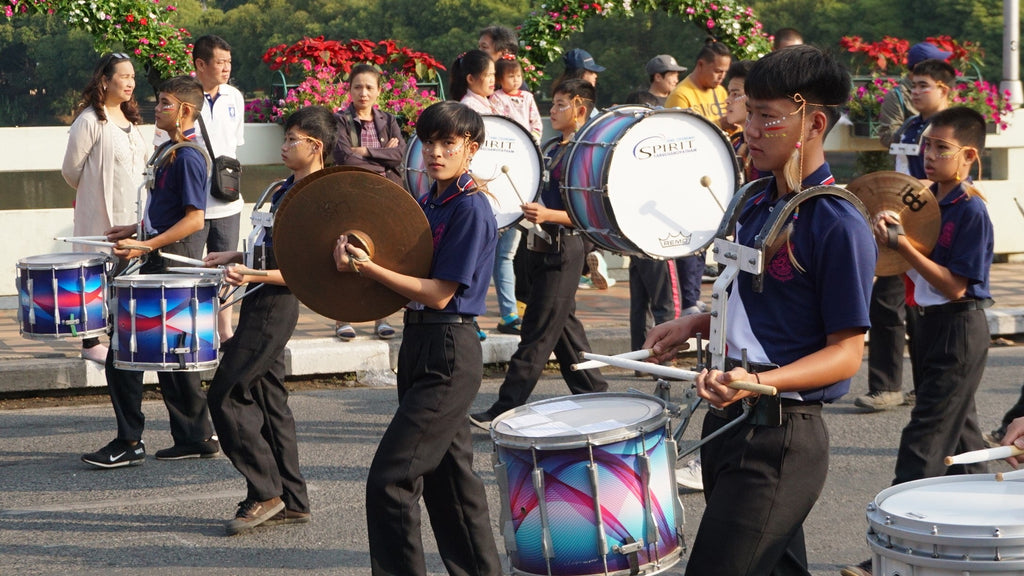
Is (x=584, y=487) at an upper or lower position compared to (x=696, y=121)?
lower

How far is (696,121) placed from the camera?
6449 mm

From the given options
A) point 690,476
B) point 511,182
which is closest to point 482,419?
point 511,182

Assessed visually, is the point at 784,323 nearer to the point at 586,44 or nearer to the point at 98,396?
the point at 98,396

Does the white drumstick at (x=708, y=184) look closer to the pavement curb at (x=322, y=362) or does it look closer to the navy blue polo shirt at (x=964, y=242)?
the navy blue polo shirt at (x=964, y=242)

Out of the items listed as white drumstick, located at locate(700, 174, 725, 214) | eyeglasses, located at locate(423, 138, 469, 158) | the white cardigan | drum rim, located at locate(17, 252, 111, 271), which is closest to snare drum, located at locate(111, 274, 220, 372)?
drum rim, located at locate(17, 252, 111, 271)

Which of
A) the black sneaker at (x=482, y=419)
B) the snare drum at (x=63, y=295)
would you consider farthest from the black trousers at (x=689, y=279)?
the snare drum at (x=63, y=295)

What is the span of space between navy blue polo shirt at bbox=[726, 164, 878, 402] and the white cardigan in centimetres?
583

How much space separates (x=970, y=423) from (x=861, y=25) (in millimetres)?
34977

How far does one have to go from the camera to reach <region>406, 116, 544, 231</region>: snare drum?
6992 millimetres

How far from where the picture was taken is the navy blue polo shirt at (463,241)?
405 centimetres

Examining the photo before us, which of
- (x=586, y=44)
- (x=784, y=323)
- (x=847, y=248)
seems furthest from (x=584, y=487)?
(x=586, y=44)

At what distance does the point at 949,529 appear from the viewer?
2535 mm

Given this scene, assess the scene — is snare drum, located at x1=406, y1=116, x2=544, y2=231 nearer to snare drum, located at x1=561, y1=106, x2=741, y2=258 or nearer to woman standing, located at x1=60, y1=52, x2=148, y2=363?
snare drum, located at x1=561, y1=106, x2=741, y2=258

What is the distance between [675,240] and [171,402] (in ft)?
8.45
